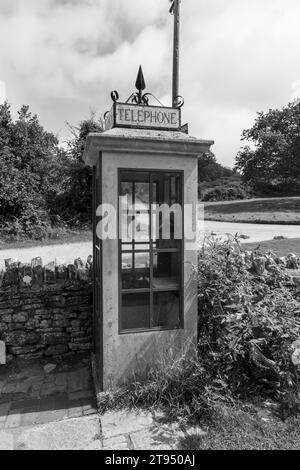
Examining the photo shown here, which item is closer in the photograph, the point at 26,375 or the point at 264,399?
the point at 264,399

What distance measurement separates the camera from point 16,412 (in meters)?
3.12

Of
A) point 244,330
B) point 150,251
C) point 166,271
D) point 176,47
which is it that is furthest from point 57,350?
point 176,47

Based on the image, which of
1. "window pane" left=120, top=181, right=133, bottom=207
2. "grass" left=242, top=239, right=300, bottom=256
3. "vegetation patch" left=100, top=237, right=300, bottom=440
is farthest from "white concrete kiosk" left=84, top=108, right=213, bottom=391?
"grass" left=242, top=239, right=300, bottom=256

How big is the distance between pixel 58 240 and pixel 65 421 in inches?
354

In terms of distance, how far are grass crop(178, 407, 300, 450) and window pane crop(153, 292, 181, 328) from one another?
93cm

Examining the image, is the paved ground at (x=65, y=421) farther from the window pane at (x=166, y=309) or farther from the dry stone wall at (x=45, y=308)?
the window pane at (x=166, y=309)

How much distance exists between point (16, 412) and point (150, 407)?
1229 mm

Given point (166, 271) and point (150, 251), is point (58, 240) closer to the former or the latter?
point (166, 271)

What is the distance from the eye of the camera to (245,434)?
262 centimetres

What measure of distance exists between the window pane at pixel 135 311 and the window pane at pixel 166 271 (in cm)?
18

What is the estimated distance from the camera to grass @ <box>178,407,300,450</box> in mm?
2520
